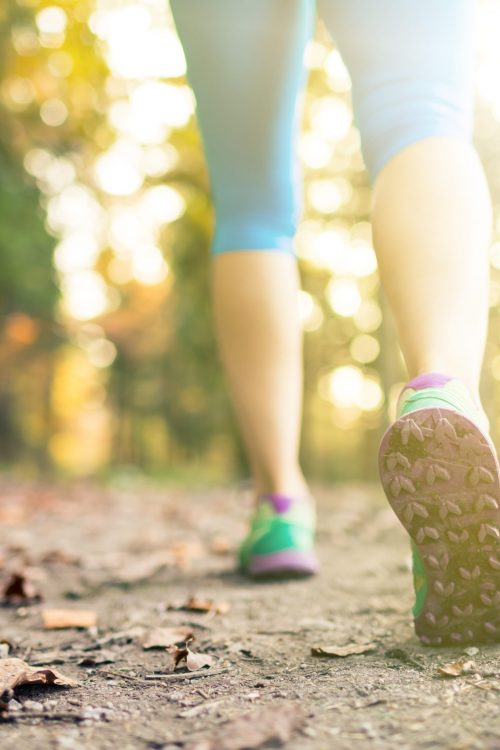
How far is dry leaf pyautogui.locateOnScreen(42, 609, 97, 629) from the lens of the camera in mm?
1375

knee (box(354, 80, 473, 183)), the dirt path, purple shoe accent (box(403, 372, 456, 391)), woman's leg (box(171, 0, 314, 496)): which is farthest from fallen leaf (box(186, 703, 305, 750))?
woman's leg (box(171, 0, 314, 496))

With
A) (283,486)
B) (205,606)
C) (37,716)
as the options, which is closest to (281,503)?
(283,486)

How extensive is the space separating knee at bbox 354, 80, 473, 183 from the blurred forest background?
0.09 metres

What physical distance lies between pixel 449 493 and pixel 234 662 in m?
0.40

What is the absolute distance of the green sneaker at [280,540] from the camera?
5.47ft

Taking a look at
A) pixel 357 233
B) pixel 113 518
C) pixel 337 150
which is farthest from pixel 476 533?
pixel 357 233

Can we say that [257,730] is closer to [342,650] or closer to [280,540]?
[342,650]

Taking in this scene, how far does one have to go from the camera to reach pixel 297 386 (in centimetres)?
172

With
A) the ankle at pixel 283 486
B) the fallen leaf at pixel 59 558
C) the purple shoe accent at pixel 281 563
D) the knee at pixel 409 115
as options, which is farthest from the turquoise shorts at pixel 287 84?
the fallen leaf at pixel 59 558

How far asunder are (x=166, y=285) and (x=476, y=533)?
21260 millimetres

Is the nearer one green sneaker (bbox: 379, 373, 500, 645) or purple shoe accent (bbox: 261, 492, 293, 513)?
green sneaker (bbox: 379, 373, 500, 645)

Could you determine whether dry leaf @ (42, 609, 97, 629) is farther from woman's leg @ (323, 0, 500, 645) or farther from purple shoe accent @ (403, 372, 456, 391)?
purple shoe accent @ (403, 372, 456, 391)

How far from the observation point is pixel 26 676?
0.96 m

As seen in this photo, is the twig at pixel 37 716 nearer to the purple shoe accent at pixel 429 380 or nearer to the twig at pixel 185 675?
the twig at pixel 185 675
